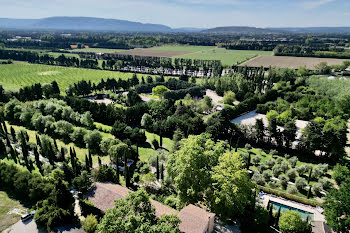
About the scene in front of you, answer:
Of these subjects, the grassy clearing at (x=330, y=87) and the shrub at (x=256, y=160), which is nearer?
the shrub at (x=256, y=160)

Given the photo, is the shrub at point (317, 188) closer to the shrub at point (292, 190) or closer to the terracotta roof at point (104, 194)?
the shrub at point (292, 190)

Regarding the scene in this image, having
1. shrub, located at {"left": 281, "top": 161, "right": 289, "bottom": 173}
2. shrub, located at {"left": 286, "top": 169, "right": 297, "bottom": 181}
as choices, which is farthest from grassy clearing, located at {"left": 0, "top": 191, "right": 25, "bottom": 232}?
shrub, located at {"left": 281, "top": 161, "right": 289, "bottom": 173}

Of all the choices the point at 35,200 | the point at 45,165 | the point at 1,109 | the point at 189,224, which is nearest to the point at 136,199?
the point at 189,224

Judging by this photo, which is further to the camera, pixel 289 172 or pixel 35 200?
pixel 289 172

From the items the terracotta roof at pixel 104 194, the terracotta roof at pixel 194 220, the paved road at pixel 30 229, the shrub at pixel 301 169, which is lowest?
the paved road at pixel 30 229

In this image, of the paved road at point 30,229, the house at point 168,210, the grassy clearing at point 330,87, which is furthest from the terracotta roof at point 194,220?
the grassy clearing at point 330,87

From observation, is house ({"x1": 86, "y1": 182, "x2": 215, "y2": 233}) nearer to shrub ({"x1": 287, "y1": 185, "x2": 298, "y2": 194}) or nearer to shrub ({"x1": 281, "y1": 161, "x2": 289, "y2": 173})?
shrub ({"x1": 287, "y1": 185, "x2": 298, "y2": 194})

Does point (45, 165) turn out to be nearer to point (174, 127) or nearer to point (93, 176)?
point (93, 176)

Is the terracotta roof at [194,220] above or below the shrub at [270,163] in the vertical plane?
above
